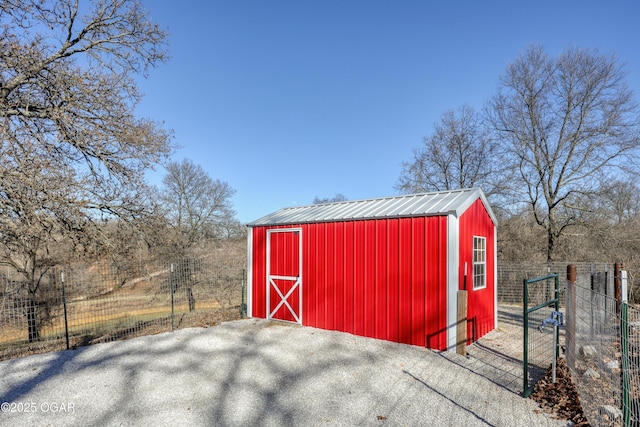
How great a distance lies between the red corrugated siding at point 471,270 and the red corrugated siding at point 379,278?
25.4 inches

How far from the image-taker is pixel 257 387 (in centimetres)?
448

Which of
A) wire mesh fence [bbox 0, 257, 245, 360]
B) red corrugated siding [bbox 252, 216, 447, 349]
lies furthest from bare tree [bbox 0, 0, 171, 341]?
red corrugated siding [bbox 252, 216, 447, 349]

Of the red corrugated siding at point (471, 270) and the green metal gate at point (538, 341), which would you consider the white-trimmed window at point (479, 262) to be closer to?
the red corrugated siding at point (471, 270)

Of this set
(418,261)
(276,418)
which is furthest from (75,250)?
(418,261)

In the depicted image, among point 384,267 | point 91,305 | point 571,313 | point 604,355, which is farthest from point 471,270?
point 91,305

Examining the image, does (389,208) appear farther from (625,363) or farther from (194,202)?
(194,202)

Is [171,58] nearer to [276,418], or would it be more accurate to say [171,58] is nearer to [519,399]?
[276,418]

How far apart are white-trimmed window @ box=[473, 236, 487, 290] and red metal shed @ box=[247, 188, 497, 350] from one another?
0.8 inches

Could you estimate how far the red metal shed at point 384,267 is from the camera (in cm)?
604

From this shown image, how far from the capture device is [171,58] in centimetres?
976

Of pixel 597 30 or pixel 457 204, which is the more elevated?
pixel 597 30

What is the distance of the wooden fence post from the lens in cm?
433

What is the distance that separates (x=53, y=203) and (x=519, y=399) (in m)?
8.47

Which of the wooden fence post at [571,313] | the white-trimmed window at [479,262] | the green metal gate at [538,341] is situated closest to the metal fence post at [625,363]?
the green metal gate at [538,341]
